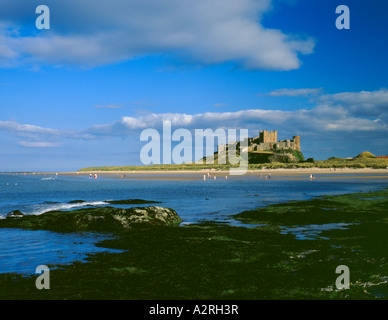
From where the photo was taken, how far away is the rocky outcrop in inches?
866

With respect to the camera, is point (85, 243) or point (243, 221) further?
point (243, 221)

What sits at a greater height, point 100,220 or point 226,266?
point 100,220

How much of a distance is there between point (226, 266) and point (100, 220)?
41.5 ft

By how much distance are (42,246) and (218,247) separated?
9181 mm

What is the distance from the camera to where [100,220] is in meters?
22.5

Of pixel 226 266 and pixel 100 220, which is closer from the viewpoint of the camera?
pixel 226 266

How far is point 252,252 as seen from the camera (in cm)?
1451

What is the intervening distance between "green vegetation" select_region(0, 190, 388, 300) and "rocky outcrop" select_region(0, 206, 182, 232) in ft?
6.11

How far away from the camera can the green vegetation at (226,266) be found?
9828 millimetres
